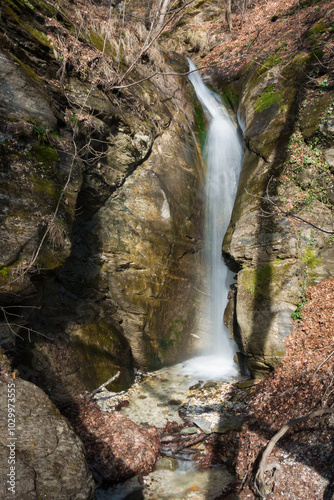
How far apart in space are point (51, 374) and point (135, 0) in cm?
2116

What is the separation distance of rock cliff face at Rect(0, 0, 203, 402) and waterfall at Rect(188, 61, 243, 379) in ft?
1.84

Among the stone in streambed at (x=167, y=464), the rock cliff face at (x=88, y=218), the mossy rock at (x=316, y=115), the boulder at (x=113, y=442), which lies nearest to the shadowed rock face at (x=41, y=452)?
the rock cliff face at (x=88, y=218)

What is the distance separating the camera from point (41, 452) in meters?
3.15

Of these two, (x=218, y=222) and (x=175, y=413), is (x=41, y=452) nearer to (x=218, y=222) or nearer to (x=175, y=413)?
(x=175, y=413)

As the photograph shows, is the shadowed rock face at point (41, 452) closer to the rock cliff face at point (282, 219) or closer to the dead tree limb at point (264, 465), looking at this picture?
the dead tree limb at point (264, 465)

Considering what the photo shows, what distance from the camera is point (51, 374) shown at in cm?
537

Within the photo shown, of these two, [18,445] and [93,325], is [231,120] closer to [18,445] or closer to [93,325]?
[93,325]

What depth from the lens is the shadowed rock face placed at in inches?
112

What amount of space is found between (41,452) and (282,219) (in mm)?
6360

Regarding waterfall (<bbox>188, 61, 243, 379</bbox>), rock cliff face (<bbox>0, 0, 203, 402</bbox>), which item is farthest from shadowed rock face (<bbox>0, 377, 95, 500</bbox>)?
waterfall (<bbox>188, 61, 243, 379</bbox>)

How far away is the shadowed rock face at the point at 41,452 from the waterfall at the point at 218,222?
184 inches

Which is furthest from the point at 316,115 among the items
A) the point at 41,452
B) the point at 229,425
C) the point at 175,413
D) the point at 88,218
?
the point at 41,452

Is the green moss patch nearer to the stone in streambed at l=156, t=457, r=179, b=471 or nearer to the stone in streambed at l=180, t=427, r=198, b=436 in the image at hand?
the stone in streambed at l=180, t=427, r=198, b=436

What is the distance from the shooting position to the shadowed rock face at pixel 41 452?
284 centimetres
